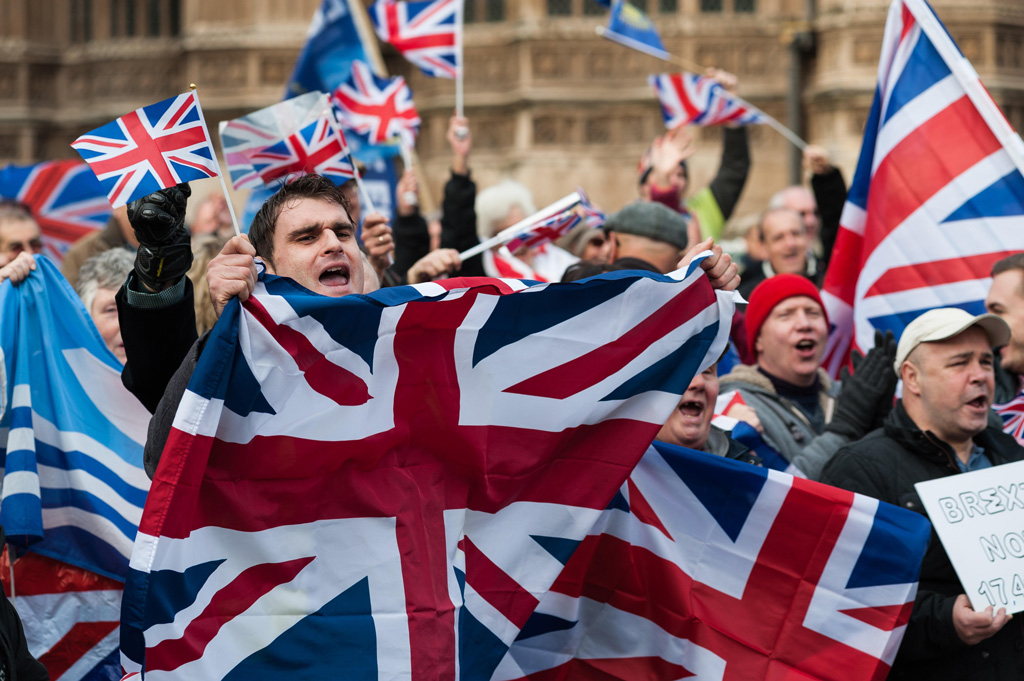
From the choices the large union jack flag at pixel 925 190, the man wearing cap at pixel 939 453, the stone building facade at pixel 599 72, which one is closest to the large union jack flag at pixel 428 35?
the large union jack flag at pixel 925 190

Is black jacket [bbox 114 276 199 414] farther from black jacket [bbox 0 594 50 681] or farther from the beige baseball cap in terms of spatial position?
the beige baseball cap

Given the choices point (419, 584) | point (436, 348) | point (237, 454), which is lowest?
point (419, 584)

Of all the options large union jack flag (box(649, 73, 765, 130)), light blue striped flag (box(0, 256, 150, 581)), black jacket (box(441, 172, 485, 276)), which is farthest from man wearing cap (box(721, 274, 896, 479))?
large union jack flag (box(649, 73, 765, 130))

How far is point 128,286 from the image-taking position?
2.86 meters

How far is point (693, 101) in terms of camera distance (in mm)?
8211

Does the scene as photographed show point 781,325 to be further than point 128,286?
Yes

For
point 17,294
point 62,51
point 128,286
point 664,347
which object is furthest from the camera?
point 62,51

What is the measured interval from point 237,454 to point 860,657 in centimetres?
173

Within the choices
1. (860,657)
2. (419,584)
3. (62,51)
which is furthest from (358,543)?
(62,51)

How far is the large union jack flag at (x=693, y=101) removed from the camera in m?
8.04

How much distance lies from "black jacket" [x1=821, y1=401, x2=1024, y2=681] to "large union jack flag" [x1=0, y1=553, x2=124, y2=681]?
6.97ft

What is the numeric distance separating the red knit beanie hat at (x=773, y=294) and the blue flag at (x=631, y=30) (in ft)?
13.0

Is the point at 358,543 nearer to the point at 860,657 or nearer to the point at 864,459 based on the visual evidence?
the point at 860,657

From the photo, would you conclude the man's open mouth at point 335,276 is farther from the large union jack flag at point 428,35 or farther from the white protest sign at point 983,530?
the large union jack flag at point 428,35
